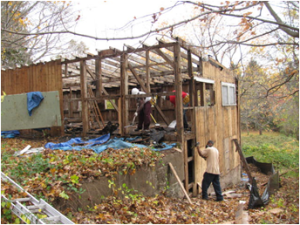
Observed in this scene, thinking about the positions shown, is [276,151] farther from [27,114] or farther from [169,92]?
[27,114]

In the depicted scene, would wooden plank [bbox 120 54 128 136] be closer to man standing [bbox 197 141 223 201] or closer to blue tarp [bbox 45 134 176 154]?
blue tarp [bbox 45 134 176 154]

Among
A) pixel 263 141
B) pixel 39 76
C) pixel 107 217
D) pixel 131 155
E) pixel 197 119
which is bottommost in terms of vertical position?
pixel 263 141

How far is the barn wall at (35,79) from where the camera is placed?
12153 millimetres

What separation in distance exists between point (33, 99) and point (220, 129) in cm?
913

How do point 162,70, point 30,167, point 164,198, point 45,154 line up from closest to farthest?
point 30,167 → point 45,154 → point 164,198 → point 162,70

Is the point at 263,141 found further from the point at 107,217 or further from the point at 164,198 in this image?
the point at 107,217

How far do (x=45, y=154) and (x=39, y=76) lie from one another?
6.60 m

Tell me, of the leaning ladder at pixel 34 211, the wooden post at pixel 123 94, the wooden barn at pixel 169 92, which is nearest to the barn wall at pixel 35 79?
the wooden barn at pixel 169 92

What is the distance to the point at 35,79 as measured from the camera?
12.6 meters

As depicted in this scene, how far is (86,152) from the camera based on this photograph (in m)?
7.57

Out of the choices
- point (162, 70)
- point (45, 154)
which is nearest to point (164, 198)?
point (45, 154)

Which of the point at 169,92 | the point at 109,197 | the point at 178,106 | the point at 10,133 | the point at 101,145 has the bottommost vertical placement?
the point at 109,197

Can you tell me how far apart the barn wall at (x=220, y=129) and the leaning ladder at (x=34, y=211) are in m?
7.33

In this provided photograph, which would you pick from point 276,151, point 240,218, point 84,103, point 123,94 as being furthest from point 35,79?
point 276,151
